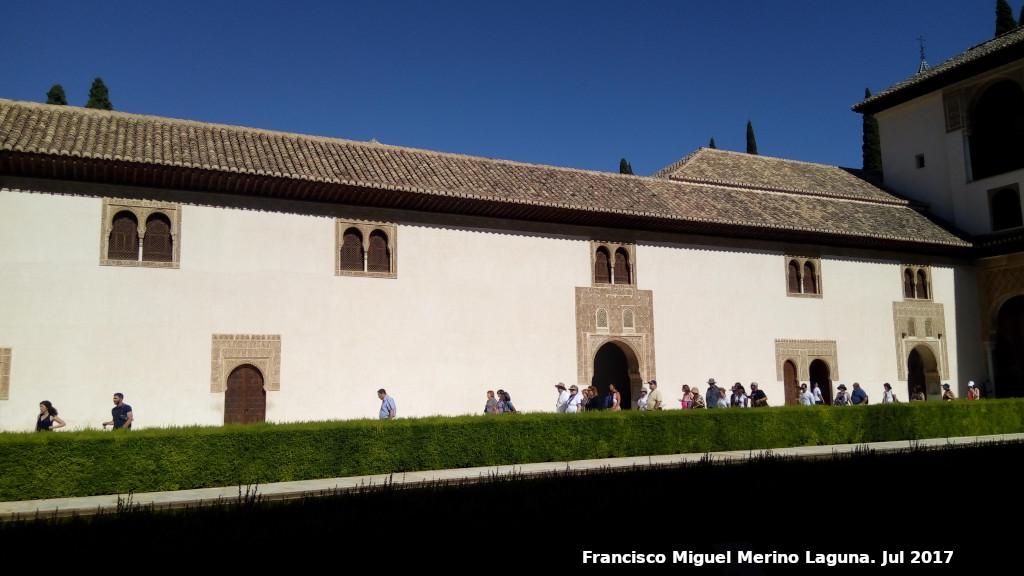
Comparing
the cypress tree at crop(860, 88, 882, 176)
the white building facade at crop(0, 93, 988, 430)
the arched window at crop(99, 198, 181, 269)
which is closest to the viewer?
the white building facade at crop(0, 93, 988, 430)

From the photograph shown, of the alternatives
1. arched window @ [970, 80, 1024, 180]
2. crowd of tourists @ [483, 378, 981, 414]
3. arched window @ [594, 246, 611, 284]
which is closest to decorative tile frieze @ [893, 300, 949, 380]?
crowd of tourists @ [483, 378, 981, 414]

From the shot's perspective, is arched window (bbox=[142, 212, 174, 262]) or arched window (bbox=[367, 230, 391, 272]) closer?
arched window (bbox=[142, 212, 174, 262])

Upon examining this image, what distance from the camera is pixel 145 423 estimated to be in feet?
38.7

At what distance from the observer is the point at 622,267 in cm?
1650

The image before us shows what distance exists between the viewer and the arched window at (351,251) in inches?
545

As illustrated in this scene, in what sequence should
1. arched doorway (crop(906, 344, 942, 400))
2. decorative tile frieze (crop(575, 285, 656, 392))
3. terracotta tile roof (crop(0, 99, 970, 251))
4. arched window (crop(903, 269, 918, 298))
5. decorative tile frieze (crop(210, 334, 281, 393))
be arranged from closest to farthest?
terracotta tile roof (crop(0, 99, 970, 251)) → decorative tile frieze (crop(210, 334, 281, 393)) → decorative tile frieze (crop(575, 285, 656, 392)) → arched window (crop(903, 269, 918, 298)) → arched doorway (crop(906, 344, 942, 400))

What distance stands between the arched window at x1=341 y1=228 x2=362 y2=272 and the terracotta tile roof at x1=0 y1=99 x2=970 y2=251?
631 millimetres

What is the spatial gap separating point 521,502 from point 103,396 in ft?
31.7

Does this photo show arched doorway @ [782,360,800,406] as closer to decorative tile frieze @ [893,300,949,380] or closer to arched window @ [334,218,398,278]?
decorative tile frieze @ [893,300,949,380]

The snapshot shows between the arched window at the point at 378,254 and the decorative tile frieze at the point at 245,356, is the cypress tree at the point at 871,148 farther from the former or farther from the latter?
the decorative tile frieze at the point at 245,356

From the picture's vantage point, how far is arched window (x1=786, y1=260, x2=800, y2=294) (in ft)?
60.2

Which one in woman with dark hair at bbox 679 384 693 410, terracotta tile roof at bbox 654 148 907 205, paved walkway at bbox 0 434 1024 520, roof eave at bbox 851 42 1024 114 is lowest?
paved walkway at bbox 0 434 1024 520

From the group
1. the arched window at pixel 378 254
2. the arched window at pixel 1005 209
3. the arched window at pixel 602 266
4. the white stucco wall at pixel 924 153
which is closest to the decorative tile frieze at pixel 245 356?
the arched window at pixel 378 254

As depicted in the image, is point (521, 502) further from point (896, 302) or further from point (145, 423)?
point (896, 302)
